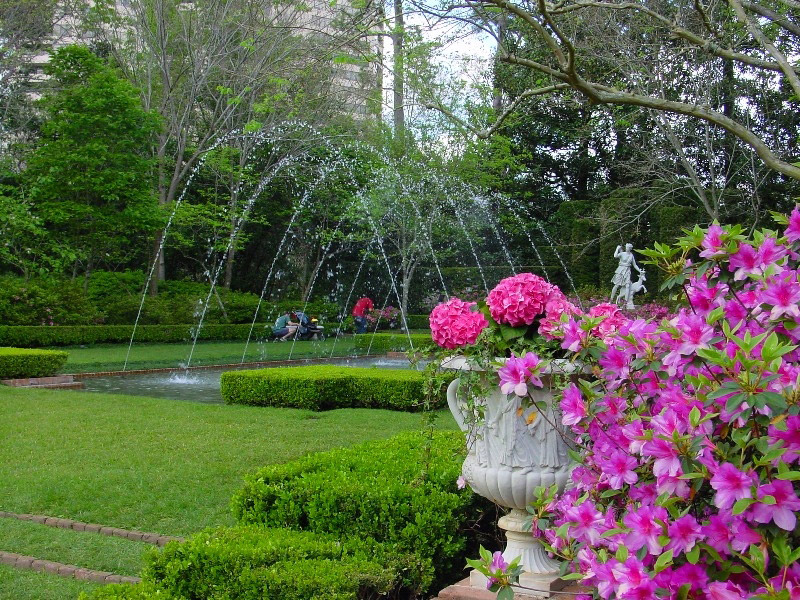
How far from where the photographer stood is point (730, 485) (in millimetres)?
1482

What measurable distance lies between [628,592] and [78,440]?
626 centimetres

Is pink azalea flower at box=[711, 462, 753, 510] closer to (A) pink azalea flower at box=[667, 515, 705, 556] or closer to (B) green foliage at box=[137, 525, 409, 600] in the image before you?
(A) pink azalea flower at box=[667, 515, 705, 556]

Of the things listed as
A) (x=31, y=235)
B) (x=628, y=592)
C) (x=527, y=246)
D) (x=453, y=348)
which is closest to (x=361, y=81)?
(x=527, y=246)

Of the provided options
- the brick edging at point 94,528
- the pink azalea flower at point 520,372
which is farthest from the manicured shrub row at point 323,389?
the pink azalea flower at point 520,372

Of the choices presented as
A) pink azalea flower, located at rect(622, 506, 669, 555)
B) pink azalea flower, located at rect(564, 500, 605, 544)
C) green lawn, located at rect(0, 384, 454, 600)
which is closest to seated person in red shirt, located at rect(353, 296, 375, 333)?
green lawn, located at rect(0, 384, 454, 600)

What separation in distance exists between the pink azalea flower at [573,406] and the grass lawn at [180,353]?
12457mm

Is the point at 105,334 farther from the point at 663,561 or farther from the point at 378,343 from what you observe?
the point at 663,561

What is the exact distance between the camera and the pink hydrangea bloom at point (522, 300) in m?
2.93

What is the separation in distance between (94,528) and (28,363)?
25.5ft

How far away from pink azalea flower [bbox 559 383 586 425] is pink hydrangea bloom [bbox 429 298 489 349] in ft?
3.01

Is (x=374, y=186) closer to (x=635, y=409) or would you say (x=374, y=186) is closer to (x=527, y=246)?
(x=527, y=246)

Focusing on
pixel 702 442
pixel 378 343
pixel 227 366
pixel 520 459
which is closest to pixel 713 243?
pixel 702 442

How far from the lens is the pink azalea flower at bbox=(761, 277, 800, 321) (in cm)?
163

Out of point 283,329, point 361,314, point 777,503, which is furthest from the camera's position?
point 361,314
